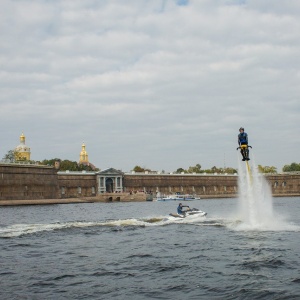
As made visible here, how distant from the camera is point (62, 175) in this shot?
121688mm

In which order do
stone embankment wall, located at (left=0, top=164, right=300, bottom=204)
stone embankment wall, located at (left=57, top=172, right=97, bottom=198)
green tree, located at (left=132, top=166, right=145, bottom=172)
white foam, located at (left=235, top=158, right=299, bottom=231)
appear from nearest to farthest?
white foam, located at (left=235, top=158, right=299, bottom=231) < stone embankment wall, located at (left=0, top=164, right=300, bottom=204) < stone embankment wall, located at (left=57, top=172, right=97, bottom=198) < green tree, located at (left=132, top=166, right=145, bottom=172)

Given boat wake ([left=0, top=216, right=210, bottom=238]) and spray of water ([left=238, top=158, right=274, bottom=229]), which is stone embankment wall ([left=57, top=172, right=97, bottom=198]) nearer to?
boat wake ([left=0, top=216, right=210, bottom=238])

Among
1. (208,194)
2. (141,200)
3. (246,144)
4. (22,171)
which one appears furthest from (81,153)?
(246,144)

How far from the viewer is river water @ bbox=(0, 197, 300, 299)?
15859mm

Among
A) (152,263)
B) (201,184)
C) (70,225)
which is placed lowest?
(152,263)

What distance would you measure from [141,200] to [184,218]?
8023cm

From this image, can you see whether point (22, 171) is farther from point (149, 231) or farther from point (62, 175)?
point (149, 231)

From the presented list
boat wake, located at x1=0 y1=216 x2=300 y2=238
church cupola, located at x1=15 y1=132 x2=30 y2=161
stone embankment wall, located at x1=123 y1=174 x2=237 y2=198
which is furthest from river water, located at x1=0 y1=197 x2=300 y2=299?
church cupola, located at x1=15 y1=132 x2=30 y2=161

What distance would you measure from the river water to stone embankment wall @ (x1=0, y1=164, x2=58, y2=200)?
222 feet

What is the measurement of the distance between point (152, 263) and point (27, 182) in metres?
87.5

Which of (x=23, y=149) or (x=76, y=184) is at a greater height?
(x=23, y=149)

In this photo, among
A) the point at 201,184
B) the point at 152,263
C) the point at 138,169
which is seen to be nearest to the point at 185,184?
the point at 201,184

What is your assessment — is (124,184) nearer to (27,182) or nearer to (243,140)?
(27,182)

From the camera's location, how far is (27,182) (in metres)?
104
